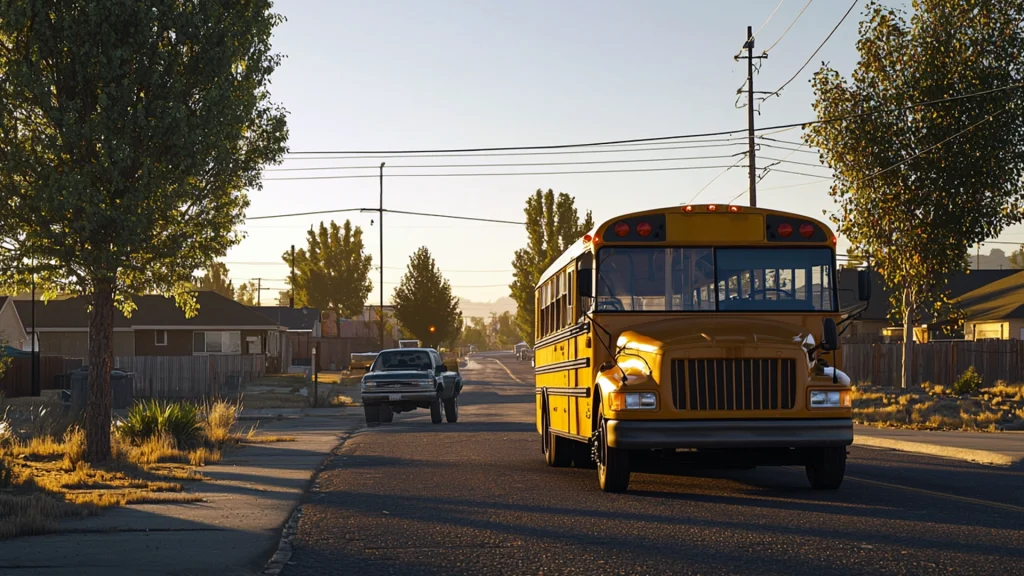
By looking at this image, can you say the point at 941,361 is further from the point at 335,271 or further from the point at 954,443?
the point at 335,271

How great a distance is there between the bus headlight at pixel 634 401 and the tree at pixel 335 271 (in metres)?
102

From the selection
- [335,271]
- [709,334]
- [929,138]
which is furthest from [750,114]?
[335,271]

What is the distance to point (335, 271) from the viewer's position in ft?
372

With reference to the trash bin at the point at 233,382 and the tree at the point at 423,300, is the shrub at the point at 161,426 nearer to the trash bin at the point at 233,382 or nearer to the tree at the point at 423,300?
the trash bin at the point at 233,382

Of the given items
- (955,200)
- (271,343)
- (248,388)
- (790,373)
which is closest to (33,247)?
(790,373)

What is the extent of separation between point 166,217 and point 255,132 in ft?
7.64

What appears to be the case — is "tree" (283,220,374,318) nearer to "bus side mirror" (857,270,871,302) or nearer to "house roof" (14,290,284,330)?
"house roof" (14,290,284,330)

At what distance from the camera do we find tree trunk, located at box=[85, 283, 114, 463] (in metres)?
18.2

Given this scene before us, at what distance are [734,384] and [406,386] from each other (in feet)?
60.1

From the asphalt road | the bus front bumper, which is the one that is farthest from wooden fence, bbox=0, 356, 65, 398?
the bus front bumper

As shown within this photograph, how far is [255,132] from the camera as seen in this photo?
19641 millimetres

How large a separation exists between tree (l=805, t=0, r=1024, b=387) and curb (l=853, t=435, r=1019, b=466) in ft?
45.4

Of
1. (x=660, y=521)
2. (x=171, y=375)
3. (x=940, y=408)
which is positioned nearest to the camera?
(x=660, y=521)

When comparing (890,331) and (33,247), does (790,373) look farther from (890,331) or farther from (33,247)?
(890,331)
